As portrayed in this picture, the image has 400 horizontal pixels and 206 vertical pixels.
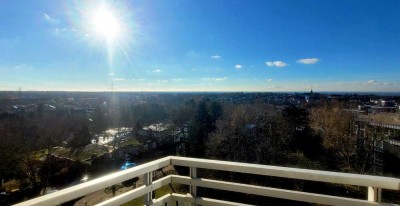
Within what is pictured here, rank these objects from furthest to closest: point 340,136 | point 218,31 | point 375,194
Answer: point 340,136 → point 218,31 → point 375,194

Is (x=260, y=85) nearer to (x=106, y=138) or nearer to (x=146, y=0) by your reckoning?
(x=106, y=138)

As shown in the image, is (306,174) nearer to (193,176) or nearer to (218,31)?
(193,176)

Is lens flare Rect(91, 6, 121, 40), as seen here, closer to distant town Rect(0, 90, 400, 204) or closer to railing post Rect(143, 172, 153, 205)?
railing post Rect(143, 172, 153, 205)

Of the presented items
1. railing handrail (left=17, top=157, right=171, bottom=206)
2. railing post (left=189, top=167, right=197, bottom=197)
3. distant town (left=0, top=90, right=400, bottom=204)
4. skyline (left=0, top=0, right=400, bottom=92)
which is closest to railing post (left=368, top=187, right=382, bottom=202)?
railing post (left=189, top=167, right=197, bottom=197)

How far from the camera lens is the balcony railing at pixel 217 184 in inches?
56.2

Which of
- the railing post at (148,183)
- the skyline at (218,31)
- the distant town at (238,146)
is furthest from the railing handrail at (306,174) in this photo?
the distant town at (238,146)

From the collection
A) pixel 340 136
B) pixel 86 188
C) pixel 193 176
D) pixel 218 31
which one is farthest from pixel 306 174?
pixel 340 136

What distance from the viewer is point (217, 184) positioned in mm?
2008

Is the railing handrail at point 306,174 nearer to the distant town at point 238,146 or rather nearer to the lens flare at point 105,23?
the lens flare at point 105,23

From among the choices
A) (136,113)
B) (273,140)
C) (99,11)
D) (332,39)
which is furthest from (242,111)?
(136,113)

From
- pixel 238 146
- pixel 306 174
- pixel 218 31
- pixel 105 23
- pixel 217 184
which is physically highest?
pixel 218 31

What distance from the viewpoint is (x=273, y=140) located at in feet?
56.1

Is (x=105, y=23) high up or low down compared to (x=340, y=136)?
up

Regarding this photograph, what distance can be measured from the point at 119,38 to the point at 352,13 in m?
10.3
